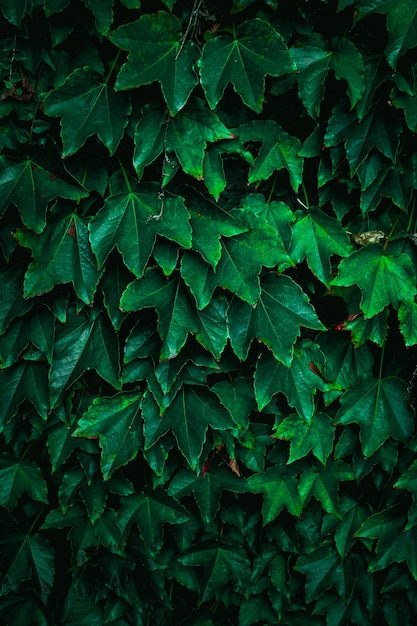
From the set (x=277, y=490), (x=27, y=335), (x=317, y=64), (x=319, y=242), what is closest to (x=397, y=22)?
(x=317, y=64)

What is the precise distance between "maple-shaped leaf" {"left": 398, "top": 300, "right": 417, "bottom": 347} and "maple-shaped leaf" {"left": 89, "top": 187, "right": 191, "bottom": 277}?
0.71 metres

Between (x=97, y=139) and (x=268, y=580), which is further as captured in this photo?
(x=268, y=580)

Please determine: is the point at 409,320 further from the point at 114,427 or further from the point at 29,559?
the point at 29,559

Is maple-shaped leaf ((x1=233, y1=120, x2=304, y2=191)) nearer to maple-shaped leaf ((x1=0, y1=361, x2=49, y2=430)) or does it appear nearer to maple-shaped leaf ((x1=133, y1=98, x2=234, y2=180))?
maple-shaped leaf ((x1=133, y1=98, x2=234, y2=180))

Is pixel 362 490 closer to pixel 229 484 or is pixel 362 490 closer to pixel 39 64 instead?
pixel 229 484

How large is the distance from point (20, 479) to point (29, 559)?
29 centimetres

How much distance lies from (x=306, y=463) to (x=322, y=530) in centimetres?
27

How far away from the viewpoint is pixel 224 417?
1.71 metres

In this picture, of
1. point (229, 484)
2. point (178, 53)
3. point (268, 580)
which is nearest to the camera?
point (178, 53)

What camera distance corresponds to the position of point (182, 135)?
1.50 meters

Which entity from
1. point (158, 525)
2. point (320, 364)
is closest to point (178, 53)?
point (320, 364)

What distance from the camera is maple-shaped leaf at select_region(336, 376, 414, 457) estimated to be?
69.8 inches

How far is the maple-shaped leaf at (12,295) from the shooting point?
5.28 ft

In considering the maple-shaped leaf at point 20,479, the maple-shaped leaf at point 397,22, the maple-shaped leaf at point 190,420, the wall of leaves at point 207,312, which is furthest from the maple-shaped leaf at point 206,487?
the maple-shaped leaf at point 397,22
